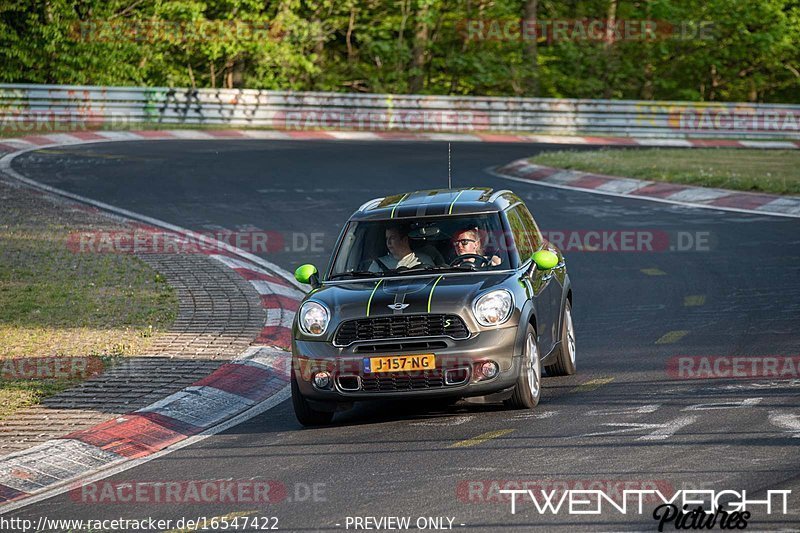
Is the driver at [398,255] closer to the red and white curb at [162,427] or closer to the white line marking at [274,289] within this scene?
the red and white curb at [162,427]

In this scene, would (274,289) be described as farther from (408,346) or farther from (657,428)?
(657,428)

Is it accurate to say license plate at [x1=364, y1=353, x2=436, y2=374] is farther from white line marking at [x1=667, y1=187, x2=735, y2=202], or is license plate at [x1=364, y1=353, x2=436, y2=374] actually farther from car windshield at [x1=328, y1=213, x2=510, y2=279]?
white line marking at [x1=667, y1=187, x2=735, y2=202]

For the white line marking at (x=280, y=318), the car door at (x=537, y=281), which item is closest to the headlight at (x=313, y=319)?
the car door at (x=537, y=281)

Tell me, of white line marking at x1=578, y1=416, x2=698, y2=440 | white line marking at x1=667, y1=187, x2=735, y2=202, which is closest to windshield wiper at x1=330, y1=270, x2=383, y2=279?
white line marking at x1=578, y1=416, x2=698, y2=440

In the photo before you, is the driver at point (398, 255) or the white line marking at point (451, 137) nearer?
the driver at point (398, 255)

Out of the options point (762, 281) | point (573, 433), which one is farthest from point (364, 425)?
point (762, 281)

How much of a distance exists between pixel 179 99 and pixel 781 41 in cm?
2209

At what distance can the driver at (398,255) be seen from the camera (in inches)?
385

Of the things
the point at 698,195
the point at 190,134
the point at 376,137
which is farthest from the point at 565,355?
the point at 376,137

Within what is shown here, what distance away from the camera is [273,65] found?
38469mm

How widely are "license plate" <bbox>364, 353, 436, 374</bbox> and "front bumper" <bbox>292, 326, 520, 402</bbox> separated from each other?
0.03 m

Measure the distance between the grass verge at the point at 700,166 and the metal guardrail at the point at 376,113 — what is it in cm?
809

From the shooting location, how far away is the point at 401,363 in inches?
342

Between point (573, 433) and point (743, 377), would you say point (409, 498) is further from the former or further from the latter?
point (743, 377)
